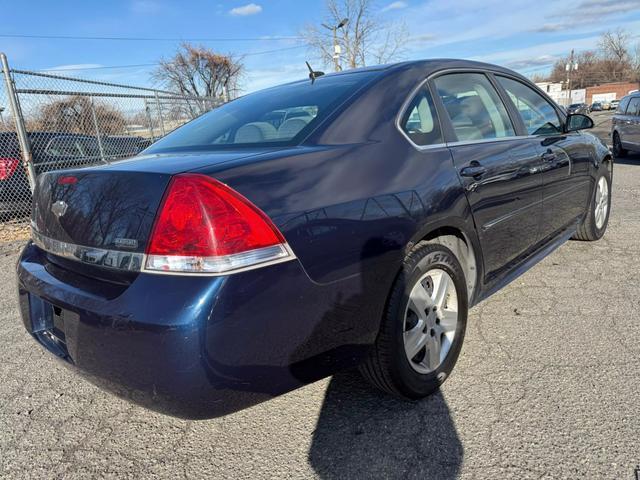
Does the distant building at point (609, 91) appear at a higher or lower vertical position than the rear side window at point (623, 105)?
higher

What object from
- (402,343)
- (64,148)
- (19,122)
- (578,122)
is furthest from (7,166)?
(578,122)

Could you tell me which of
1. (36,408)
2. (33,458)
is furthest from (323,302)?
(36,408)

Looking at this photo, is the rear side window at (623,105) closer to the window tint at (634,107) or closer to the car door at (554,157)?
the window tint at (634,107)

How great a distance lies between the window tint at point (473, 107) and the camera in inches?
103

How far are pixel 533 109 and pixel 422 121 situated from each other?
5.36 ft

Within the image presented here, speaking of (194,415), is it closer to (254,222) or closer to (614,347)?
(254,222)

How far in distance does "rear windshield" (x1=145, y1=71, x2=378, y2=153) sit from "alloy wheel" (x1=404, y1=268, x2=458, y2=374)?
2.95 feet

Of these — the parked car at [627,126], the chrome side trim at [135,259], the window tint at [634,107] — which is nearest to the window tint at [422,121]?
the chrome side trim at [135,259]

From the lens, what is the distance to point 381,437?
2035 mm

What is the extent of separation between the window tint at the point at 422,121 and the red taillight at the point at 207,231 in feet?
3.30

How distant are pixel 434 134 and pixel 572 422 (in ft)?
4.78

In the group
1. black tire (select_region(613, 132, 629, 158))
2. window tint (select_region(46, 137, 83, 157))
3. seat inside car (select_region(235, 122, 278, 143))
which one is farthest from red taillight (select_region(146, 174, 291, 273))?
black tire (select_region(613, 132, 629, 158))

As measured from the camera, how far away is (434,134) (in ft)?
7.81

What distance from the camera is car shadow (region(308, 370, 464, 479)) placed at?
6.07 feet
